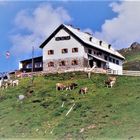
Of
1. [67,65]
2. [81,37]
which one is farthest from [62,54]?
[81,37]

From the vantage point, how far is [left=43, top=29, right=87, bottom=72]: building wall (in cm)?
9738

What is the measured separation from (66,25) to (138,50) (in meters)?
88.1

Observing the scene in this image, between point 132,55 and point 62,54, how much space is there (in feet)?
261

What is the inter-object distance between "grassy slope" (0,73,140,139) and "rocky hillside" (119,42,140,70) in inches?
2552

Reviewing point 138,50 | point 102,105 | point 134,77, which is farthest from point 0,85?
point 138,50

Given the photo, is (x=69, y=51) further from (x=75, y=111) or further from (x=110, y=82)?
(x=75, y=111)

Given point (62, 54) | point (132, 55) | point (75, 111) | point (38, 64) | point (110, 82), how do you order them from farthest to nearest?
point (132, 55), point (38, 64), point (62, 54), point (110, 82), point (75, 111)

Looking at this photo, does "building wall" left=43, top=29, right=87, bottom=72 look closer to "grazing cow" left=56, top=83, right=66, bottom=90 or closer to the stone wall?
the stone wall

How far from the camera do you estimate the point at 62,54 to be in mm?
99125

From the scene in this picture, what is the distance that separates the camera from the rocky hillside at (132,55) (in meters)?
147

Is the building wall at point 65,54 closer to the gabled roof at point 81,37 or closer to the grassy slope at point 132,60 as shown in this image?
the gabled roof at point 81,37

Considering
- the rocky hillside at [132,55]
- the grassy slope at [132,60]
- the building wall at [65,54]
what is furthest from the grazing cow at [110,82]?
the rocky hillside at [132,55]

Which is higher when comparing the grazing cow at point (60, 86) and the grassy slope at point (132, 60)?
the grassy slope at point (132, 60)

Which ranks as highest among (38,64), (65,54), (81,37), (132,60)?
(81,37)
